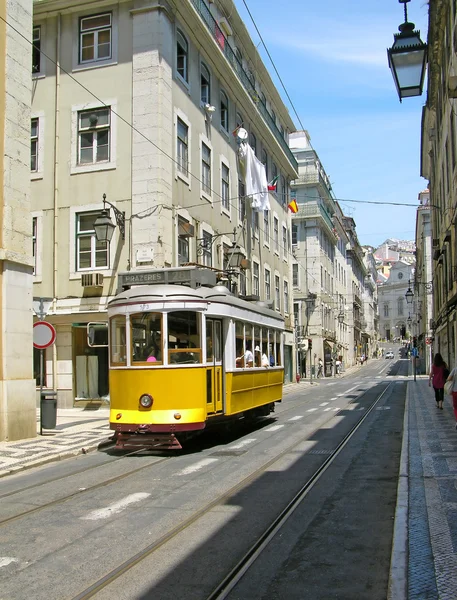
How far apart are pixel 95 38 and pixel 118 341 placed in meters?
14.3

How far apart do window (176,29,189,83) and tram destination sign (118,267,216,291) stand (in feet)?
36.6

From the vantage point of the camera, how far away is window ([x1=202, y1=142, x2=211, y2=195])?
24656 mm

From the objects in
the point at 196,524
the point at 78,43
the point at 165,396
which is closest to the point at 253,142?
the point at 78,43

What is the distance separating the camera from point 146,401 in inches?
Result: 452

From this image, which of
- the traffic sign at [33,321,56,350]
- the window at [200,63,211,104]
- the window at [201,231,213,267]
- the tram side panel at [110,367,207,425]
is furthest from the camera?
the window at [200,63,211,104]

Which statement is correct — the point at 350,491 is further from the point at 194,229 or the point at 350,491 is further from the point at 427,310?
the point at 427,310

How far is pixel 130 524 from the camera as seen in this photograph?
672 centimetres

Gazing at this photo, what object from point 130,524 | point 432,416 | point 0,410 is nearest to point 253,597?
point 130,524

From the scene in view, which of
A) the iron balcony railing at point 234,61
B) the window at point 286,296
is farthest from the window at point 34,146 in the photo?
the window at point 286,296

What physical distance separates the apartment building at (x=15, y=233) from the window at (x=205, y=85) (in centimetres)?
1087

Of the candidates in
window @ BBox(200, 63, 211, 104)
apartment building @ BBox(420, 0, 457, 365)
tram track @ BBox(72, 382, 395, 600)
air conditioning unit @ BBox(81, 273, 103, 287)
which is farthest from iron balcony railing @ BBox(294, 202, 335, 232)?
tram track @ BBox(72, 382, 395, 600)

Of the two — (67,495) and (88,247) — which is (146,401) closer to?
(67,495)

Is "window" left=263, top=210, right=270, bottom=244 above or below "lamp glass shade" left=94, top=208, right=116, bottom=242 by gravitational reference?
above

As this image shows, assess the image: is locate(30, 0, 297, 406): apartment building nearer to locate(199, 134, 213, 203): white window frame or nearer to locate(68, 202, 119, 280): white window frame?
locate(68, 202, 119, 280): white window frame
